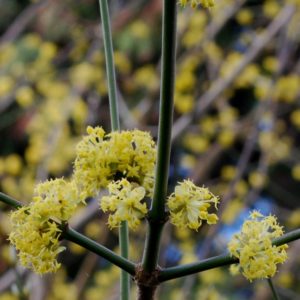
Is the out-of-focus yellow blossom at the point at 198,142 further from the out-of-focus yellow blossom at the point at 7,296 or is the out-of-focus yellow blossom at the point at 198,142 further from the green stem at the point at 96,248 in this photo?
the green stem at the point at 96,248

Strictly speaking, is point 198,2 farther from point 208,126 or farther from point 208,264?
point 208,126

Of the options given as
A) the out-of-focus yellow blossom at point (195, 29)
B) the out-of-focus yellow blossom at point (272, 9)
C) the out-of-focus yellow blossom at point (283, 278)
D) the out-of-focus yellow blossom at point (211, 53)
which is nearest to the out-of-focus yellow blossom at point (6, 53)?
the out-of-focus yellow blossom at point (195, 29)

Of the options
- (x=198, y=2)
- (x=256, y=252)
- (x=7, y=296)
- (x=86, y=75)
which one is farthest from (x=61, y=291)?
(x=198, y=2)

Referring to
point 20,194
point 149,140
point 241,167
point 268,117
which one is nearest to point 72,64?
point 20,194

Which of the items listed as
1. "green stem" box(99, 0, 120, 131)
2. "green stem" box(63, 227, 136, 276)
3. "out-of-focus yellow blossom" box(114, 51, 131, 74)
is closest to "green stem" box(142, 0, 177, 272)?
"green stem" box(63, 227, 136, 276)

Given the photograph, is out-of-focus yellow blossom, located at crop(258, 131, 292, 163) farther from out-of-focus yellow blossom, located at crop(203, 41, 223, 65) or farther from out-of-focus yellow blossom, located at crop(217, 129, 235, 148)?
out-of-focus yellow blossom, located at crop(203, 41, 223, 65)

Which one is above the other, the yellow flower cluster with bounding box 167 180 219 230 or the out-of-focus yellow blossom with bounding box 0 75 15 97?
the out-of-focus yellow blossom with bounding box 0 75 15 97
